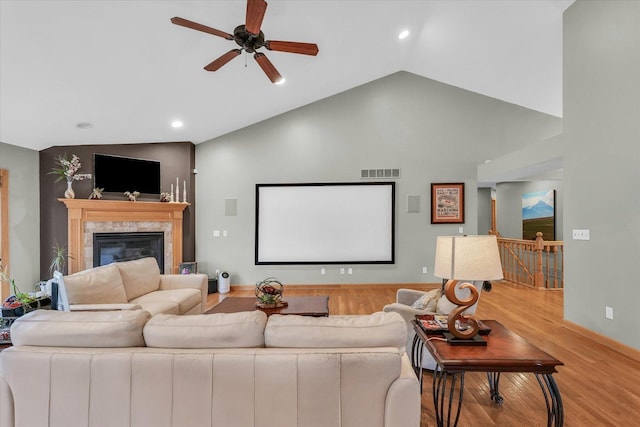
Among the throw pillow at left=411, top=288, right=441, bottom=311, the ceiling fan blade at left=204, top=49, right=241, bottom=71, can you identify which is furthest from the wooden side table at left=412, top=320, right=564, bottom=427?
the ceiling fan blade at left=204, top=49, right=241, bottom=71

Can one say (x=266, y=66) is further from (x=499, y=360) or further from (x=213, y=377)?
(x=499, y=360)

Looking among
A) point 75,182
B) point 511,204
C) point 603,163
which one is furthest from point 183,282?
point 511,204

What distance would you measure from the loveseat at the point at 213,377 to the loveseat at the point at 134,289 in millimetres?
1299

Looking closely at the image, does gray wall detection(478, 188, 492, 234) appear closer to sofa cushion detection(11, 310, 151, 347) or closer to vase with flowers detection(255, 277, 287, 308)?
vase with flowers detection(255, 277, 287, 308)

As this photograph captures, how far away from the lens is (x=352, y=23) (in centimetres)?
388

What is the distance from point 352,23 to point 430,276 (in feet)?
14.7

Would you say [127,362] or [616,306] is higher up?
[127,362]

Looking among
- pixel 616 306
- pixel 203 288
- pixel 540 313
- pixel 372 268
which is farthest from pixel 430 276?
pixel 203 288

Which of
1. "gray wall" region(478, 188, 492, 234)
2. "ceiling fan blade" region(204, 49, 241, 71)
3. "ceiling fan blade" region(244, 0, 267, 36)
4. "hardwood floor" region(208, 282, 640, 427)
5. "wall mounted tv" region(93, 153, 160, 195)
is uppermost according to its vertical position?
"ceiling fan blade" region(244, 0, 267, 36)

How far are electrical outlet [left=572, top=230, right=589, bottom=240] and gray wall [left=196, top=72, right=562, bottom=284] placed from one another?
6.94 feet

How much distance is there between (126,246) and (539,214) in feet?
31.5

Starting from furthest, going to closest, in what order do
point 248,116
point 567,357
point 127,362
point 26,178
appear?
1. point 248,116
2. point 26,178
3. point 567,357
4. point 127,362

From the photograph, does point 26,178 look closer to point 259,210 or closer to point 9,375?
point 259,210

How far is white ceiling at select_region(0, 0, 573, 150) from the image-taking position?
2.94 metres
